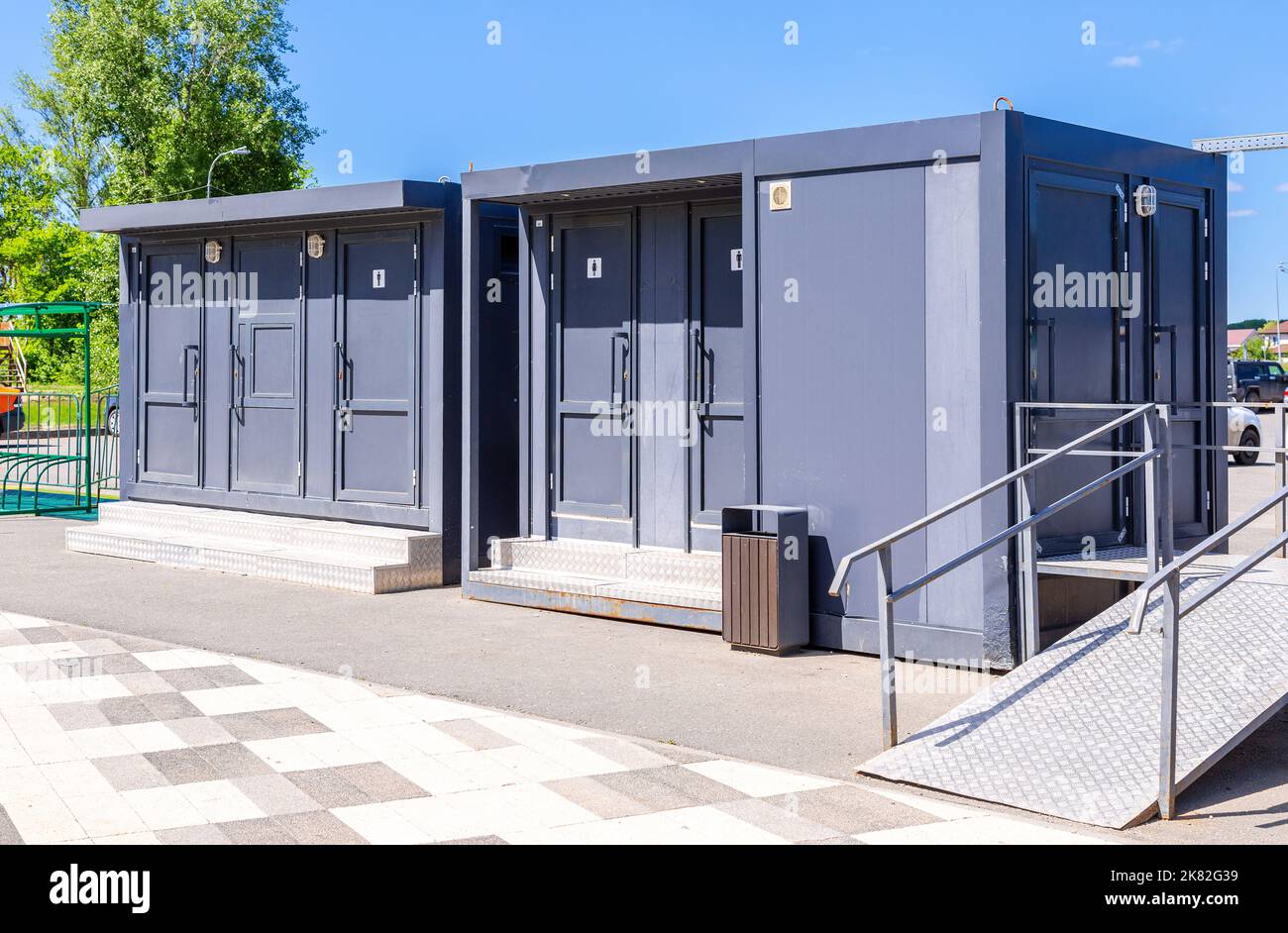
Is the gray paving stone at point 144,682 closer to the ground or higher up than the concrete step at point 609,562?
closer to the ground

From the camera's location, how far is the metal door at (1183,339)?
9398mm

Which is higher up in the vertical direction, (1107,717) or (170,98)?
(170,98)

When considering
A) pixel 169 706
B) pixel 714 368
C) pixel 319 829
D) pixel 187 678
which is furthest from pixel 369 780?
pixel 714 368

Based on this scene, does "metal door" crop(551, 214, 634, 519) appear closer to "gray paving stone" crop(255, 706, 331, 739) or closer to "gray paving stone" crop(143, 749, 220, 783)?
"gray paving stone" crop(255, 706, 331, 739)

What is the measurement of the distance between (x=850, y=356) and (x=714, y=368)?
1.53m

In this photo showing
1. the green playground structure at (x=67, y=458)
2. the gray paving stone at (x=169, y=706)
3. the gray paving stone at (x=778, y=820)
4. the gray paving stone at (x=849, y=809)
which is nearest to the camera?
the gray paving stone at (x=778, y=820)

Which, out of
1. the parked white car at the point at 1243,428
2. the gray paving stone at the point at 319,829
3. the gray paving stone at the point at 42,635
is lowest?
the gray paving stone at the point at 319,829

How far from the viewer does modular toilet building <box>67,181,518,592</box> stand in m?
11.7

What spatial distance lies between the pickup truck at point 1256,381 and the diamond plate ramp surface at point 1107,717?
1399 inches

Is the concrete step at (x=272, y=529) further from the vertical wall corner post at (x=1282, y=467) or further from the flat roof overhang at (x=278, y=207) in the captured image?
the vertical wall corner post at (x=1282, y=467)

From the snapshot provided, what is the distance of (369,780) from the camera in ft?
19.3

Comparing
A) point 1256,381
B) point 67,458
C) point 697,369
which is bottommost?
point 67,458

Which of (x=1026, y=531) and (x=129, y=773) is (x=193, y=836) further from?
(x=1026, y=531)

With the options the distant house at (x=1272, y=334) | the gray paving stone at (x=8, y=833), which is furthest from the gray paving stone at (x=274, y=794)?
the distant house at (x=1272, y=334)
